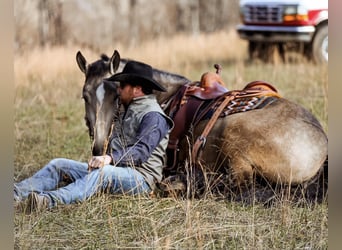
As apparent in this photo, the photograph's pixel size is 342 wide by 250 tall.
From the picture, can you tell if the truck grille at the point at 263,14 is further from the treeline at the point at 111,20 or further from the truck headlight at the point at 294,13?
the treeline at the point at 111,20

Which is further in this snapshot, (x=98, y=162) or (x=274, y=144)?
(x=274, y=144)

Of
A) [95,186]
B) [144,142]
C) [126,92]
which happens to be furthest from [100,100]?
[95,186]

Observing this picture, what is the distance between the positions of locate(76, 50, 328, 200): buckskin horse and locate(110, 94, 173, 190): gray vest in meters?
0.17

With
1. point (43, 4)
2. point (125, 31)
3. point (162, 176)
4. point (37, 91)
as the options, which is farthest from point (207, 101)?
point (125, 31)

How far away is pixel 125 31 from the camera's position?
2695cm

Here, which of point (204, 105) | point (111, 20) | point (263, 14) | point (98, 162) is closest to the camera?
point (98, 162)

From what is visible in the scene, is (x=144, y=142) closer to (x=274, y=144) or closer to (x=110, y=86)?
(x=110, y=86)

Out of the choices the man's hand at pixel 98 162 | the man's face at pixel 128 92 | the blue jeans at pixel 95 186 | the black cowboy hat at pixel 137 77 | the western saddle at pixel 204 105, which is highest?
the black cowboy hat at pixel 137 77

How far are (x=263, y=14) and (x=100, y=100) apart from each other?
404 inches

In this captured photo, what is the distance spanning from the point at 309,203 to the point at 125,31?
72.7 ft

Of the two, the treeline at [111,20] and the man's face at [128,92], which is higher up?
the man's face at [128,92]

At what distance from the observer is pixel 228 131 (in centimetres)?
576

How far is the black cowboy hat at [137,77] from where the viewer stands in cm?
560

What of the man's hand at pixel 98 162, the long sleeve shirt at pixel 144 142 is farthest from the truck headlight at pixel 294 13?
the man's hand at pixel 98 162
